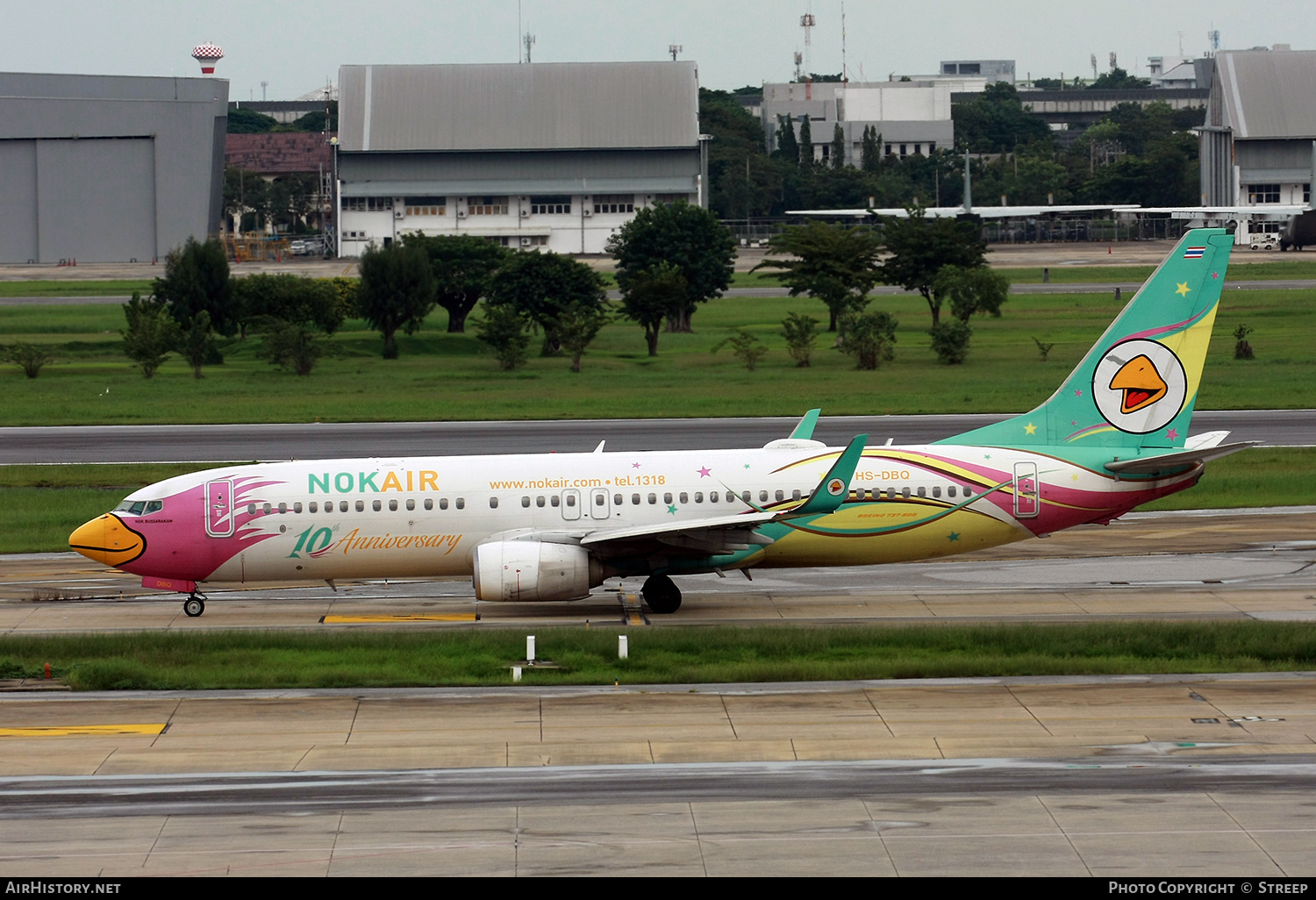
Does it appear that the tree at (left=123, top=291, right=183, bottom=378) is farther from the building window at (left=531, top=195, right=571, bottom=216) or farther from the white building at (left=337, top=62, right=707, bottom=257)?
the building window at (left=531, top=195, right=571, bottom=216)

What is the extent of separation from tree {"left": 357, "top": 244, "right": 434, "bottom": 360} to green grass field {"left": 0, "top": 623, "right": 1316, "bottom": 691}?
217 feet

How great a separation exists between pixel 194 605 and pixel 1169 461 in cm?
2354

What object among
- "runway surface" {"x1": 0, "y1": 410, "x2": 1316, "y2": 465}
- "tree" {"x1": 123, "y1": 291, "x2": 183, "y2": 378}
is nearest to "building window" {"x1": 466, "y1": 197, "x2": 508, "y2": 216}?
"tree" {"x1": 123, "y1": 291, "x2": 183, "y2": 378}

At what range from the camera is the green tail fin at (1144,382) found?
3638 cm

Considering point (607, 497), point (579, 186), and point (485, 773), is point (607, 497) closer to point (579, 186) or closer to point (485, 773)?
point (485, 773)

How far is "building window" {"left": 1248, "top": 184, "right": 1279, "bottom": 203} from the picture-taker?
192m

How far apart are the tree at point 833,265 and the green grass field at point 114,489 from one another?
50.4 metres

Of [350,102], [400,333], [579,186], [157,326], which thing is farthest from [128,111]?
[157,326]

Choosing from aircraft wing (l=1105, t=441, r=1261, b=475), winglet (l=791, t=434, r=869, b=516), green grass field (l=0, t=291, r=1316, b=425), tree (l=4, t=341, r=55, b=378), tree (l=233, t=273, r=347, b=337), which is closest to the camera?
winglet (l=791, t=434, r=869, b=516)

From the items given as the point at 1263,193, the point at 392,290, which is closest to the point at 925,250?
the point at 392,290

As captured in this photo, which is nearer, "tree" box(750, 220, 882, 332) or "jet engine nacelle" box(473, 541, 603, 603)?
"jet engine nacelle" box(473, 541, 603, 603)

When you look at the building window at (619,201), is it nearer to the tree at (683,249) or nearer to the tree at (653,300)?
the tree at (683,249)

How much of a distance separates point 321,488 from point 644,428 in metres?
29.1

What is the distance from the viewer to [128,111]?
180125 millimetres
